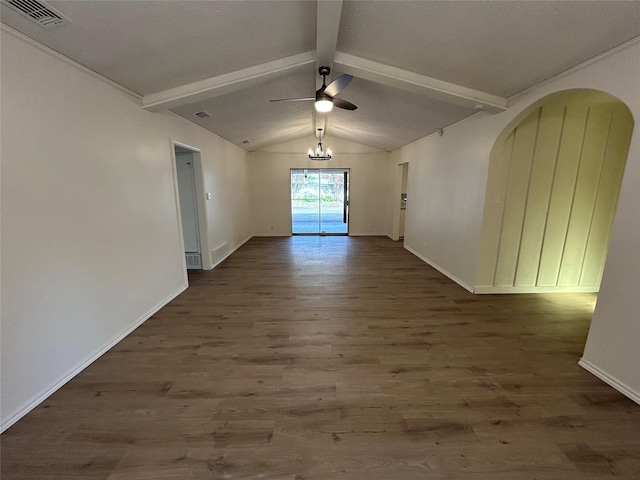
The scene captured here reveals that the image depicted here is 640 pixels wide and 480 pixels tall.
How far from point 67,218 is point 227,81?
2003 mm

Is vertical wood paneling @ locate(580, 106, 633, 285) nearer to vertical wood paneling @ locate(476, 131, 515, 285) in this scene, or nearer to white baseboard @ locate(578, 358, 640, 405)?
vertical wood paneling @ locate(476, 131, 515, 285)

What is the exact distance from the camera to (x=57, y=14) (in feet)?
5.30

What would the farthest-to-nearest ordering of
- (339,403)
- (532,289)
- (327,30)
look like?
(532,289) < (327,30) < (339,403)

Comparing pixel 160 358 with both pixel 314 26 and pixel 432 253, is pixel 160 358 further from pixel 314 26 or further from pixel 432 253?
pixel 432 253

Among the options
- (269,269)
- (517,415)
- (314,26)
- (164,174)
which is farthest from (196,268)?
(517,415)

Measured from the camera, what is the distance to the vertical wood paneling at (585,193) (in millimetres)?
3250

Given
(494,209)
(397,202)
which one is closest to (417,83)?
(494,209)

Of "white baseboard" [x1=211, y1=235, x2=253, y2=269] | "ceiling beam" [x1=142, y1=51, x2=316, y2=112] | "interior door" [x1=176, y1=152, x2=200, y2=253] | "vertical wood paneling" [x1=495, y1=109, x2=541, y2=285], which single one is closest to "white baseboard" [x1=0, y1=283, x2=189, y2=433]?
"interior door" [x1=176, y1=152, x2=200, y2=253]

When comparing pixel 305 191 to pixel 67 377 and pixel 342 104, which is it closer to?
pixel 342 104

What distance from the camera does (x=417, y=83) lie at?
288 centimetres

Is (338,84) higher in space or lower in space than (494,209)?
higher

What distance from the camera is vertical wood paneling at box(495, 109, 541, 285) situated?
3318 millimetres

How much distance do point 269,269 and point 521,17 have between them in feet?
14.3

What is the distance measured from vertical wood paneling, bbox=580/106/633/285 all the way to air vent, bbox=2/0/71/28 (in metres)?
5.41
